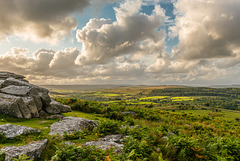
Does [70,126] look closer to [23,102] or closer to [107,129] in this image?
[107,129]

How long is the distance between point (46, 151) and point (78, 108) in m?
19.0

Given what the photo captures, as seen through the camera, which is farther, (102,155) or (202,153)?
(202,153)

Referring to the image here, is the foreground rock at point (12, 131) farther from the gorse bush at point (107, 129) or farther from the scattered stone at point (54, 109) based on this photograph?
the scattered stone at point (54, 109)

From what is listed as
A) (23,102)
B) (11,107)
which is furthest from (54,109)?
(11,107)

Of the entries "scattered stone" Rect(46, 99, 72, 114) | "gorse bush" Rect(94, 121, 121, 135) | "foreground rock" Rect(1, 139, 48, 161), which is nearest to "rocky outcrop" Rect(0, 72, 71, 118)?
"scattered stone" Rect(46, 99, 72, 114)

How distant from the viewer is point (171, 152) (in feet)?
29.1

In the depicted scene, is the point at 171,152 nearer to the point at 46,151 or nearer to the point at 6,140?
the point at 46,151

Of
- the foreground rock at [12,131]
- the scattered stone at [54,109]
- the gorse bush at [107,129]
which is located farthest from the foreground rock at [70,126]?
the scattered stone at [54,109]

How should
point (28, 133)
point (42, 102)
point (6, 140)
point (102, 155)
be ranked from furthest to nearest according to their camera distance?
1. point (42, 102)
2. point (28, 133)
3. point (6, 140)
4. point (102, 155)

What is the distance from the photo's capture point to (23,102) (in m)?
14.9

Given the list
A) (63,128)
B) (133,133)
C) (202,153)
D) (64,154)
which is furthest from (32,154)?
(202,153)

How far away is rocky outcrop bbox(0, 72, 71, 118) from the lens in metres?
14.0

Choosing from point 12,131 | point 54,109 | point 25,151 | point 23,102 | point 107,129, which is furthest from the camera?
point 54,109

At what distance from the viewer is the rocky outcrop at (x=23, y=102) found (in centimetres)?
1397
